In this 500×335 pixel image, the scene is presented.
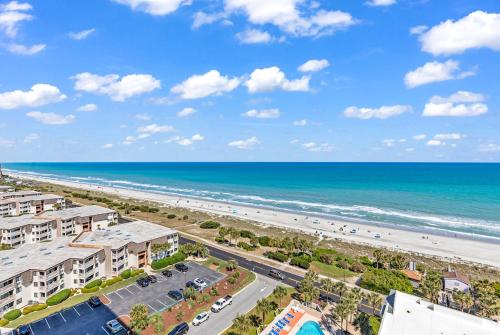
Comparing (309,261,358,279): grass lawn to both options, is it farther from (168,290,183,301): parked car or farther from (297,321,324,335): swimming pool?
(168,290,183,301): parked car

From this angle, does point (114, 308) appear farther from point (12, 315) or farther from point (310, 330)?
point (310, 330)

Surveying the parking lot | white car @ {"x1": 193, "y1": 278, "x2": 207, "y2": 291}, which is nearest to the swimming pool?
the parking lot

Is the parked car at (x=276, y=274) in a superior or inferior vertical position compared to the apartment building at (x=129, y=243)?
inferior

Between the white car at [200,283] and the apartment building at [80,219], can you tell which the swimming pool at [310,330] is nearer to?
the white car at [200,283]

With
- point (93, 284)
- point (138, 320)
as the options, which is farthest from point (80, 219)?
point (138, 320)

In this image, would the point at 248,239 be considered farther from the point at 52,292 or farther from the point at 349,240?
the point at 52,292

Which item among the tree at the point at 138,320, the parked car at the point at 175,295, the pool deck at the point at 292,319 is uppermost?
the tree at the point at 138,320

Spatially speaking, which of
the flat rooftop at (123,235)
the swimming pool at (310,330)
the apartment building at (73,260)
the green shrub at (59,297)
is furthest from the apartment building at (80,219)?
the swimming pool at (310,330)
